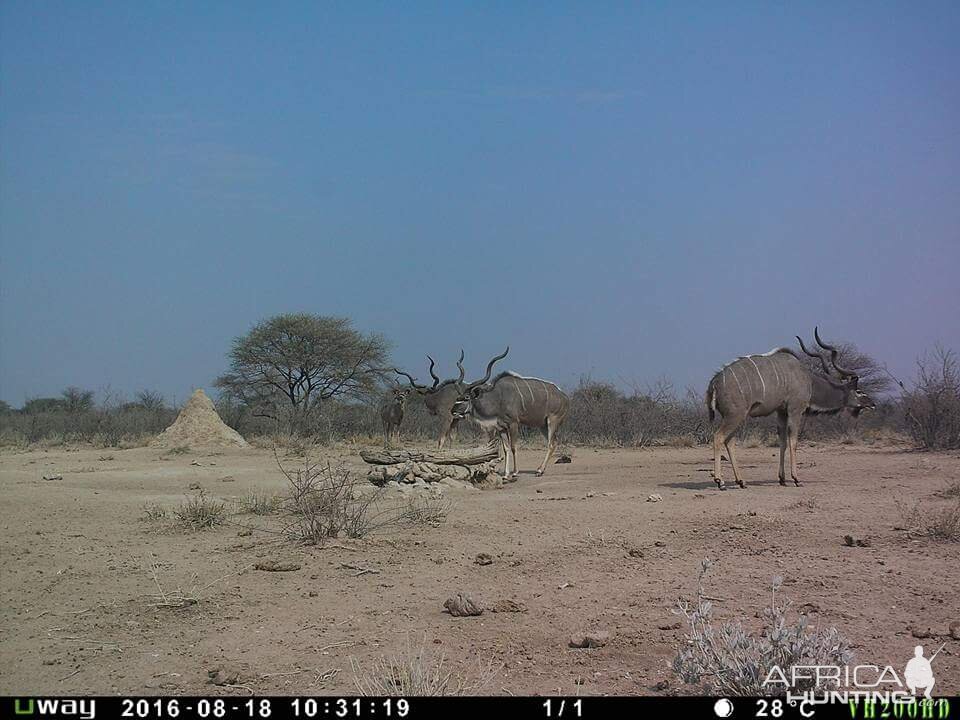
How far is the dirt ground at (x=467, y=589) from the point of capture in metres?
5.27

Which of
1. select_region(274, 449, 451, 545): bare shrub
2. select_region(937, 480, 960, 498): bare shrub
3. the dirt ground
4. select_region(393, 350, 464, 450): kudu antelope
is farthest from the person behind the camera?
select_region(393, 350, 464, 450): kudu antelope

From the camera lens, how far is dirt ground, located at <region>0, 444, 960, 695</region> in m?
5.27

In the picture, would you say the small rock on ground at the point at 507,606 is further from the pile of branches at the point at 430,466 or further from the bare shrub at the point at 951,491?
the bare shrub at the point at 951,491

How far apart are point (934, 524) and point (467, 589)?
4256 millimetres

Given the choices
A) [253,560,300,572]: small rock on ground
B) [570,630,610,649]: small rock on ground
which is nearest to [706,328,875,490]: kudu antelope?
[253,560,300,572]: small rock on ground

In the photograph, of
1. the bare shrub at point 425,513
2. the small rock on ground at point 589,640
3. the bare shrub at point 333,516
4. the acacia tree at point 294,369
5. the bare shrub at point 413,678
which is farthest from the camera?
the acacia tree at point 294,369

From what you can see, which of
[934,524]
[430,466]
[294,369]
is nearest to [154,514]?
[430,466]

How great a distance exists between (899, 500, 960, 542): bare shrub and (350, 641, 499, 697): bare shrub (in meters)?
4.78

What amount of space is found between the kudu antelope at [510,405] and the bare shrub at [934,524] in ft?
26.6

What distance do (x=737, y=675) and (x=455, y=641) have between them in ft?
6.23

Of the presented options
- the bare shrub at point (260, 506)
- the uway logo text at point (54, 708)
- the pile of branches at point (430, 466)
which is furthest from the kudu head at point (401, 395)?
the uway logo text at point (54, 708)

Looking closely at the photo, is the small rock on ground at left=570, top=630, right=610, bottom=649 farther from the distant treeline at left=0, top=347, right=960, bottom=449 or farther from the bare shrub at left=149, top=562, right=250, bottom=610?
the distant treeline at left=0, top=347, right=960, bottom=449

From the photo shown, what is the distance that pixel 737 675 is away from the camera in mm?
4387

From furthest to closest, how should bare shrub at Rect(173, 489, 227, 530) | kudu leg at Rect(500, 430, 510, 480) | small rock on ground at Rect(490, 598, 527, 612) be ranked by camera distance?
kudu leg at Rect(500, 430, 510, 480) < bare shrub at Rect(173, 489, 227, 530) < small rock on ground at Rect(490, 598, 527, 612)
